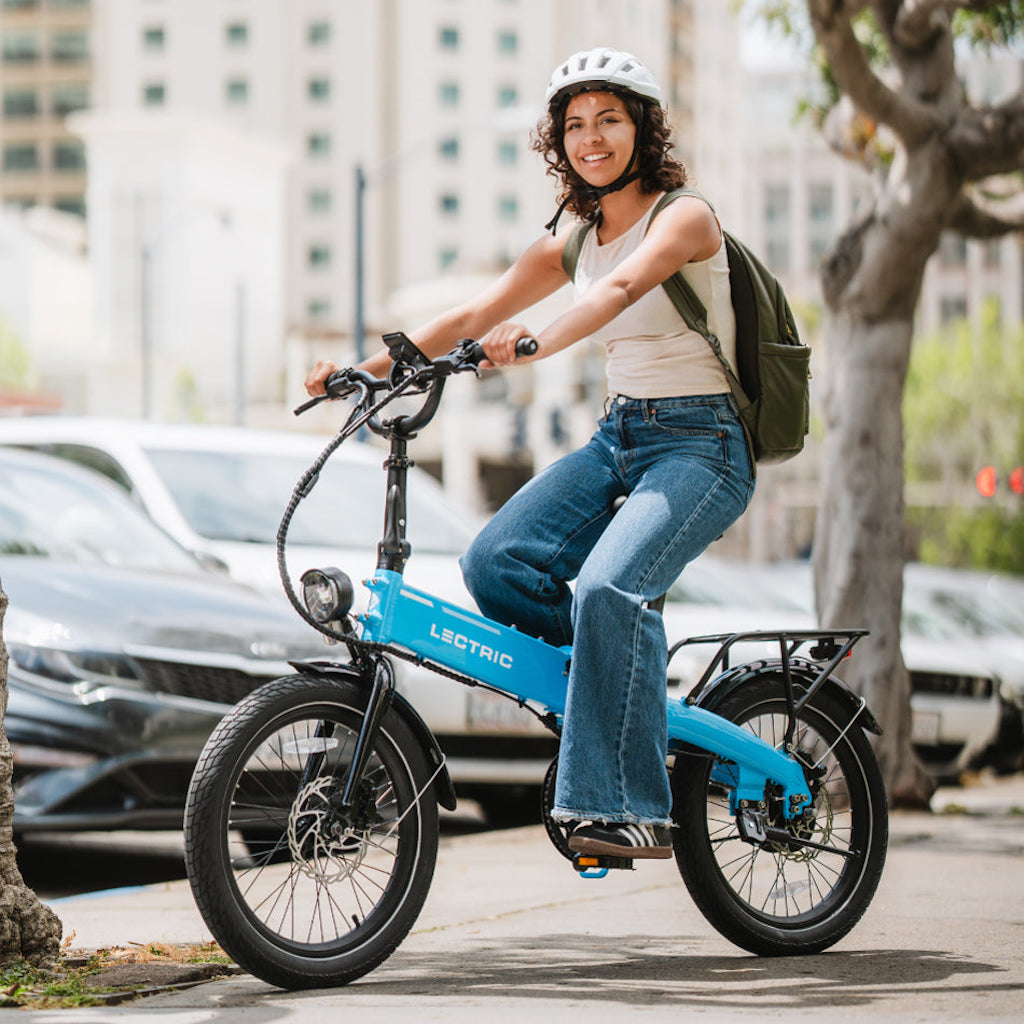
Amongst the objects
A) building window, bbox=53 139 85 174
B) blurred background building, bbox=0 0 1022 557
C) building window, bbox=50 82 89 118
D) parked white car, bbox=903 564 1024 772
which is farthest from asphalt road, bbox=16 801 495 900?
building window, bbox=50 82 89 118

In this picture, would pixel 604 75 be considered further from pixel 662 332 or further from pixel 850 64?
pixel 850 64

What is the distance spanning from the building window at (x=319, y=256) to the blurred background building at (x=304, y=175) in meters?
0.10

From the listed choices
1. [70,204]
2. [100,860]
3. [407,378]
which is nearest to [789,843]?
[407,378]

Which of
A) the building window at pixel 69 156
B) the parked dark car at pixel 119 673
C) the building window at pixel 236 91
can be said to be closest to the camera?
the parked dark car at pixel 119 673

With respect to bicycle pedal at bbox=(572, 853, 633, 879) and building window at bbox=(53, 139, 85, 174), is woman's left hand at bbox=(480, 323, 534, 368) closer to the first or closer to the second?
bicycle pedal at bbox=(572, 853, 633, 879)

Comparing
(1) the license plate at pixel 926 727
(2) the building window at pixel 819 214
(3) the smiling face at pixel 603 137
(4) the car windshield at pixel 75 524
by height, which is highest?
(2) the building window at pixel 819 214

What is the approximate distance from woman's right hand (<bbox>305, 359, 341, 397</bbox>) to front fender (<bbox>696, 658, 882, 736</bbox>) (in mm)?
1240

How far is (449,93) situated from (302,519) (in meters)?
80.7

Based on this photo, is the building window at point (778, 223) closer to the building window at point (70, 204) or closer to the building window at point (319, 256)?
the building window at point (319, 256)

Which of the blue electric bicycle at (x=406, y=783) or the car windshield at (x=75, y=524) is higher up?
the car windshield at (x=75, y=524)

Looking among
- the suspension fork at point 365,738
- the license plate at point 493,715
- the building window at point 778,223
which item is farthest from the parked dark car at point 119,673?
the building window at point 778,223

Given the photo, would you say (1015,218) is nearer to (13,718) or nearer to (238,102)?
(13,718)

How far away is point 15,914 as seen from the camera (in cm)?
450

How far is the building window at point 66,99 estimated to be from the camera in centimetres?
9306
